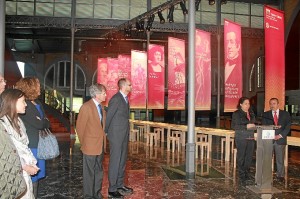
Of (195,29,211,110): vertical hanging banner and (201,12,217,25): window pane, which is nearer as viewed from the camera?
(195,29,211,110): vertical hanging banner

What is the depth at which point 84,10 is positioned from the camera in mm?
16734

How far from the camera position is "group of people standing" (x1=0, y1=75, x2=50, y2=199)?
6.06ft

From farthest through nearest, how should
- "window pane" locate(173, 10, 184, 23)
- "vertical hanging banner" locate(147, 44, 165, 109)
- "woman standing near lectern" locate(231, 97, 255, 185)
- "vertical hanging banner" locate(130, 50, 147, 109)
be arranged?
"window pane" locate(173, 10, 184, 23)
"vertical hanging banner" locate(130, 50, 147, 109)
"vertical hanging banner" locate(147, 44, 165, 109)
"woman standing near lectern" locate(231, 97, 255, 185)

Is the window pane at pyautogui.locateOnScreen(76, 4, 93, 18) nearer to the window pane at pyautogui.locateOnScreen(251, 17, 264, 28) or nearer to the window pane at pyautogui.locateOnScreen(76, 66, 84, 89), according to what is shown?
the window pane at pyautogui.locateOnScreen(76, 66, 84, 89)

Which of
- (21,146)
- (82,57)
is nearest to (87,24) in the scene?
(82,57)

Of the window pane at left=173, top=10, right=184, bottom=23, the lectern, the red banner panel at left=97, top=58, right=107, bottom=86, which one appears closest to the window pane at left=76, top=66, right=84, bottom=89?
the window pane at left=173, top=10, right=184, bottom=23

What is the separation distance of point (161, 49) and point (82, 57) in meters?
12.4

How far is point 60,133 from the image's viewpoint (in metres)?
13.3

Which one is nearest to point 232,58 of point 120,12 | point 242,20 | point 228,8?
point 120,12

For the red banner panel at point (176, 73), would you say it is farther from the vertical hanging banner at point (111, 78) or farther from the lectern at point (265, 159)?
the lectern at point (265, 159)

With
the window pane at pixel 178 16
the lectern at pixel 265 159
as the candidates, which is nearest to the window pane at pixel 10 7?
the window pane at pixel 178 16

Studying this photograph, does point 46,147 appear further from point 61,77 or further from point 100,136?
point 61,77

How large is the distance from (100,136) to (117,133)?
39 centimetres

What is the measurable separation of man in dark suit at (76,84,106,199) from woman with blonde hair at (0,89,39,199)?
59.1 inches
